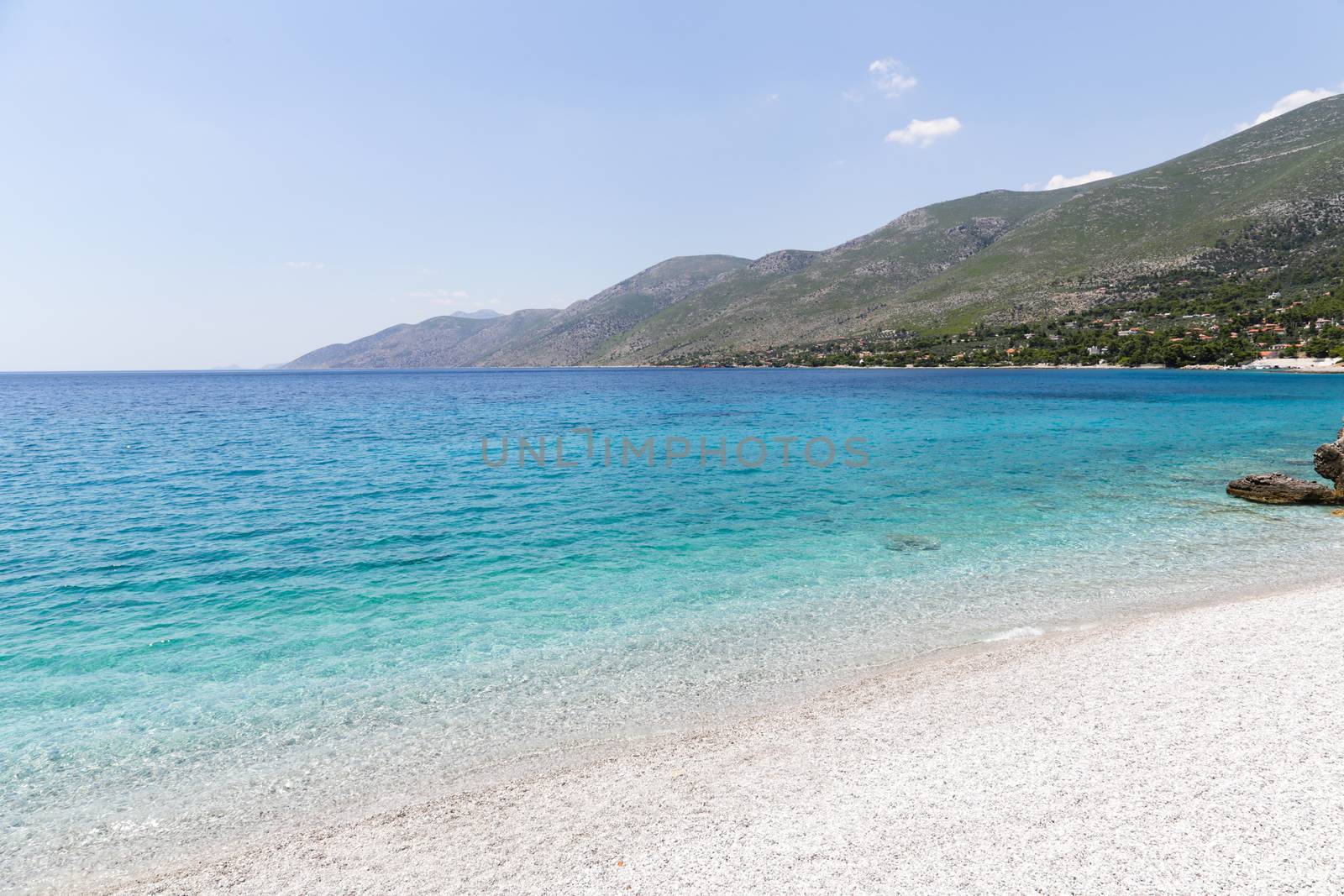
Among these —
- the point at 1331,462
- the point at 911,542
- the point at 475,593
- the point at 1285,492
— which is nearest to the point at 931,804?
the point at 475,593

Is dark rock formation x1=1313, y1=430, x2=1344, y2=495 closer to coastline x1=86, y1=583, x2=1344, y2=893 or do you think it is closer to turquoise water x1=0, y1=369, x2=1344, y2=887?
turquoise water x1=0, y1=369, x2=1344, y2=887

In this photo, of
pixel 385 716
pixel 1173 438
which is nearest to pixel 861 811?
pixel 385 716

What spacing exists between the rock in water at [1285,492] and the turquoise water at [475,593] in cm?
115

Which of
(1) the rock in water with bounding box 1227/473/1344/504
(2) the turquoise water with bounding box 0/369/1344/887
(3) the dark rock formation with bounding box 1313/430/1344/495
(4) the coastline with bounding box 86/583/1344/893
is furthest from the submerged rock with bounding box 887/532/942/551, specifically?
(3) the dark rock formation with bounding box 1313/430/1344/495

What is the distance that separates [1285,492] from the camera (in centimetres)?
2172

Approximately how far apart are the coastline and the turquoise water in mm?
974

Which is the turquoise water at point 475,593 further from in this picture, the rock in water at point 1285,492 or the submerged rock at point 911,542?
the rock in water at point 1285,492

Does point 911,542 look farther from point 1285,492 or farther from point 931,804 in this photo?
point 1285,492

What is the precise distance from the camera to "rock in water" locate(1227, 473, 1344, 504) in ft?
71.3

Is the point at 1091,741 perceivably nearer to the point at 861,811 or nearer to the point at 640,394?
the point at 861,811

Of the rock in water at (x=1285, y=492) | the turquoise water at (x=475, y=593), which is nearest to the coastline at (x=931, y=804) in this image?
the turquoise water at (x=475, y=593)

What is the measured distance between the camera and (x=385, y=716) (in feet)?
32.4

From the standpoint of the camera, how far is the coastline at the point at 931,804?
5.88 meters

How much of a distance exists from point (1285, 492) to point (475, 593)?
2725 cm
